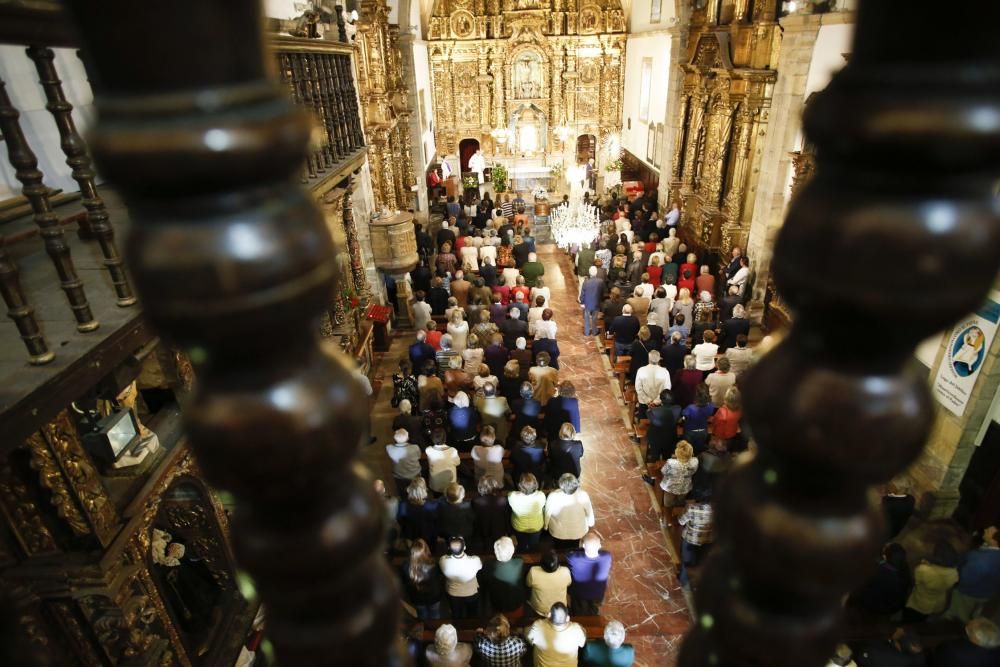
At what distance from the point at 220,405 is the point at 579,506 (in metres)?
4.98

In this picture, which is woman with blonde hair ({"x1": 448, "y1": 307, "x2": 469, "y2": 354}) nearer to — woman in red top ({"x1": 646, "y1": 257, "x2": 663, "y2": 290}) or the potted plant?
woman in red top ({"x1": 646, "y1": 257, "x2": 663, "y2": 290})

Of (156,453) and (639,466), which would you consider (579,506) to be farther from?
(156,453)

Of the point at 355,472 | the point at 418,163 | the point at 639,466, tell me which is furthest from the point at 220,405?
the point at 418,163

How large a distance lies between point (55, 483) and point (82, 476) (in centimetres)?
13

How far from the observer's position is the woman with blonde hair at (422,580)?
4.77 m

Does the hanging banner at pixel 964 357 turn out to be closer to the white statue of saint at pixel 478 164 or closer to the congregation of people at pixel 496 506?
the congregation of people at pixel 496 506

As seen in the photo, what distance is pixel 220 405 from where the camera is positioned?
1.99 ft

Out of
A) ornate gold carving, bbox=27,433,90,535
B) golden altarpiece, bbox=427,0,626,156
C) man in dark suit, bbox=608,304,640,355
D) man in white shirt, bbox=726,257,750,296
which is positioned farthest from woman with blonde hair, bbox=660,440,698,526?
golden altarpiece, bbox=427,0,626,156

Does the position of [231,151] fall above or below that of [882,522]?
above

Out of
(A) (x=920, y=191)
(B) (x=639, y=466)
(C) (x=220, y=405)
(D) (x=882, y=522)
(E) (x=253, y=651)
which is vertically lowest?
(B) (x=639, y=466)

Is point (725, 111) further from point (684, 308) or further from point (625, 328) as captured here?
point (625, 328)

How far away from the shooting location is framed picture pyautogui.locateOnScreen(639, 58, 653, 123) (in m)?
18.2

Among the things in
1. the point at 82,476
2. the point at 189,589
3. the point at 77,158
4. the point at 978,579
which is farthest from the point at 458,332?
the point at 978,579

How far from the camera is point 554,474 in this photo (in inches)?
243
